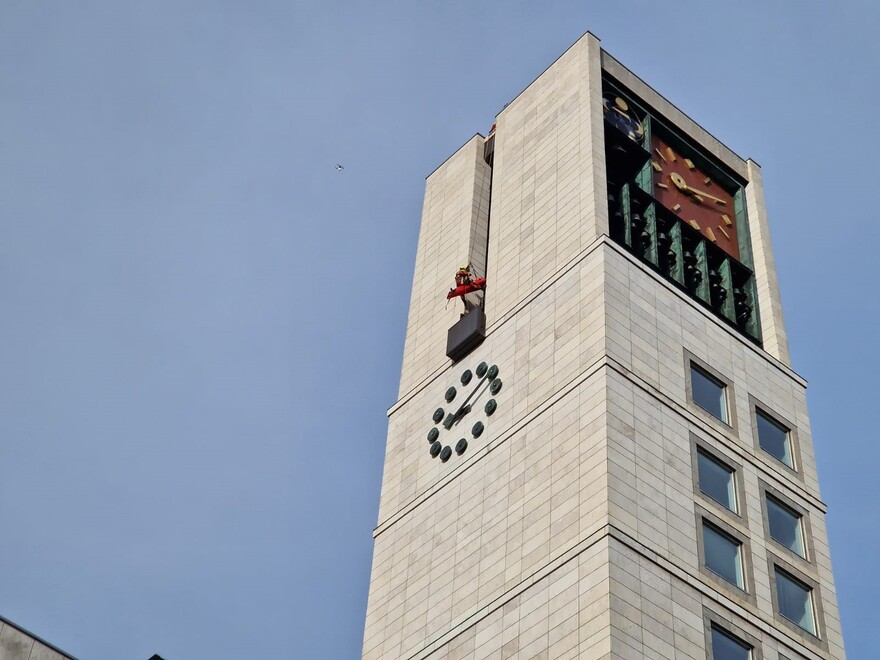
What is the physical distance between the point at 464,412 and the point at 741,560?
17.0 m

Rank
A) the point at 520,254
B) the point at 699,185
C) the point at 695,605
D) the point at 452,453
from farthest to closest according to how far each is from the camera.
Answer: the point at 699,185, the point at 520,254, the point at 452,453, the point at 695,605

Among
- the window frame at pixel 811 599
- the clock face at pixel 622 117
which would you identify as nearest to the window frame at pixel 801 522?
the window frame at pixel 811 599

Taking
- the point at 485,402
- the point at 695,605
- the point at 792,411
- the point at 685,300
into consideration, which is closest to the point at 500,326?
the point at 485,402

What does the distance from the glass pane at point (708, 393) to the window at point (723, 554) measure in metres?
Result: 7.70

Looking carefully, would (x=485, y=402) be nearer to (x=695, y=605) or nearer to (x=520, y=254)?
(x=520, y=254)

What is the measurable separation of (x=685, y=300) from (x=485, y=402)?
11895mm

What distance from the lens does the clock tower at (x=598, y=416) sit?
6631 centimetres

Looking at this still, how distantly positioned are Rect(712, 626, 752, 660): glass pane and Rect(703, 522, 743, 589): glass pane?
10.9 feet

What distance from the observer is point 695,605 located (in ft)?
216

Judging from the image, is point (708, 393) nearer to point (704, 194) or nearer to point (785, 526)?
point (785, 526)

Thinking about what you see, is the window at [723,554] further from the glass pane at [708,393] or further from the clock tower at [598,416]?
the glass pane at [708,393]

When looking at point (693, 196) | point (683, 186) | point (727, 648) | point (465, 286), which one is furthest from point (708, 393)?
point (693, 196)

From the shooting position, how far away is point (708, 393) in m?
77.1

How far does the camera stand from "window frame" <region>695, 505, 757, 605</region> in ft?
223
